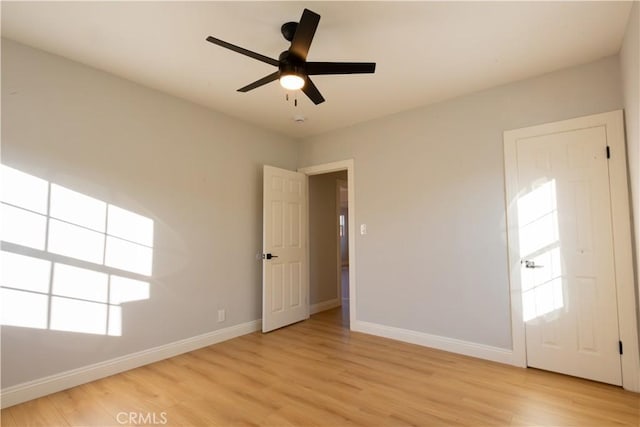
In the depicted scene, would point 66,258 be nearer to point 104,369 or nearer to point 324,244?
point 104,369

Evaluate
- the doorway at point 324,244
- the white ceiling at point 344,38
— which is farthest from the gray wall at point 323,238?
the white ceiling at point 344,38

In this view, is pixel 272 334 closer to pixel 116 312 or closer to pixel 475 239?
pixel 116 312

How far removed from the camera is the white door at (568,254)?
2486 millimetres

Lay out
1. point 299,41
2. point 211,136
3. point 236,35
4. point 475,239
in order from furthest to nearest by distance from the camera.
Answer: point 211,136, point 475,239, point 236,35, point 299,41

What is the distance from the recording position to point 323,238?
17.0ft

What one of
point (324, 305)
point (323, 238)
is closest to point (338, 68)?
point (323, 238)

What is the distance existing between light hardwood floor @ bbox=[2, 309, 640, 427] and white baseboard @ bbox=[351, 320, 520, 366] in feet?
0.30

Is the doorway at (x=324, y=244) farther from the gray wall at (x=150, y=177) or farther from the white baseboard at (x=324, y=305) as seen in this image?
the gray wall at (x=150, y=177)

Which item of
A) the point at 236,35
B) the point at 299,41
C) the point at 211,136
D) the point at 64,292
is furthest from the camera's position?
the point at 211,136

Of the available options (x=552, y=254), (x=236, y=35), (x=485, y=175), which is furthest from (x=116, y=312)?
(x=552, y=254)

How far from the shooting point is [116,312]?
2.72 metres

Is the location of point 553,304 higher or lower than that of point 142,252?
lower

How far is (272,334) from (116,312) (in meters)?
1.73

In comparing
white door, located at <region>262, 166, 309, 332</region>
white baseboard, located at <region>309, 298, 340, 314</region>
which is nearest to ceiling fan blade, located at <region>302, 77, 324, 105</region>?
white door, located at <region>262, 166, 309, 332</region>
